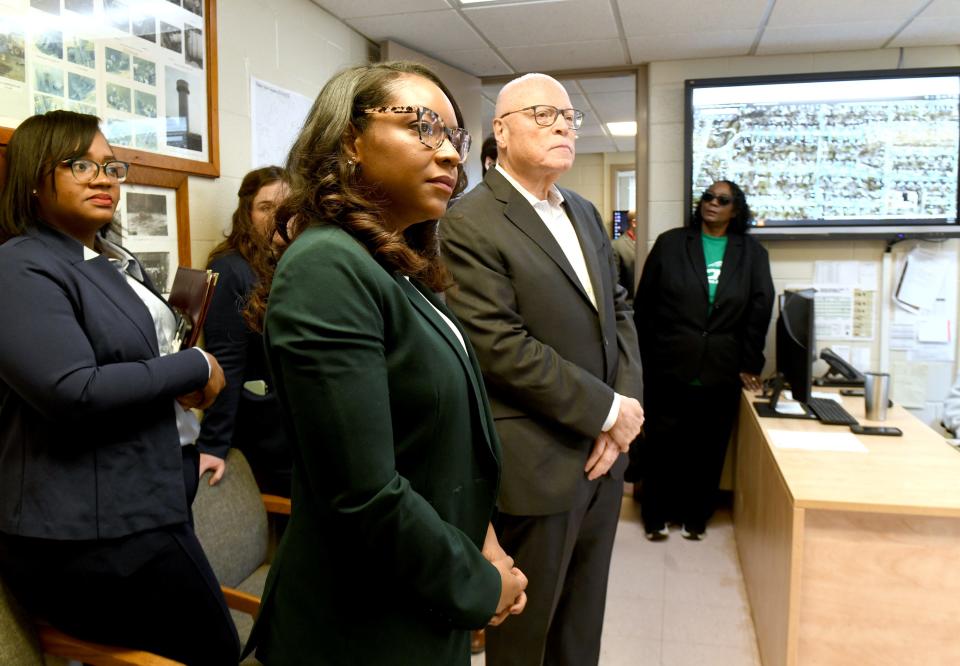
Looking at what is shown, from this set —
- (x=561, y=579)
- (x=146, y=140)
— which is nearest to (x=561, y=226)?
(x=561, y=579)

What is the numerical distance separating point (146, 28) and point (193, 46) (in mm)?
206

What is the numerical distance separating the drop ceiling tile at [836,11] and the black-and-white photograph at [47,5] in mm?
2668

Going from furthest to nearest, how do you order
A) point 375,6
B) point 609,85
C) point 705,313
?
point 609,85 → point 705,313 → point 375,6

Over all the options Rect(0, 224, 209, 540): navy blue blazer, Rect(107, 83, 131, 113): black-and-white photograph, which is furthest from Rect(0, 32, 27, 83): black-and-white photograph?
Rect(0, 224, 209, 540): navy blue blazer

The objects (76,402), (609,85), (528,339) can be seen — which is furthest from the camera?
(609,85)

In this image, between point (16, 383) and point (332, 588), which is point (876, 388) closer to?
point (332, 588)

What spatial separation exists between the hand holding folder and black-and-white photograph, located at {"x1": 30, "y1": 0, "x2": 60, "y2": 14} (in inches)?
30.5

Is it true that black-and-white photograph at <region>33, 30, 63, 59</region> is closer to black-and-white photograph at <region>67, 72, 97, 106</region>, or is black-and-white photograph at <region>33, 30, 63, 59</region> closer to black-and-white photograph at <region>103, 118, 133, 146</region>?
black-and-white photograph at <region>67, 72, 97, 106</region>

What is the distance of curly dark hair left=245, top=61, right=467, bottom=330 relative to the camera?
89 cm

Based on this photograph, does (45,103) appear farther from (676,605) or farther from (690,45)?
(690,45)

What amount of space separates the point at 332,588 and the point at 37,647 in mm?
841

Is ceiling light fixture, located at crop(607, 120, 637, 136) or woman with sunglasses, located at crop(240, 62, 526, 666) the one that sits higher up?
ceiling light fixture, located at crop(607, 120, 637, 136)

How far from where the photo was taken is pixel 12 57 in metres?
1.67

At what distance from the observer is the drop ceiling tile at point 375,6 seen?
2.96 m
